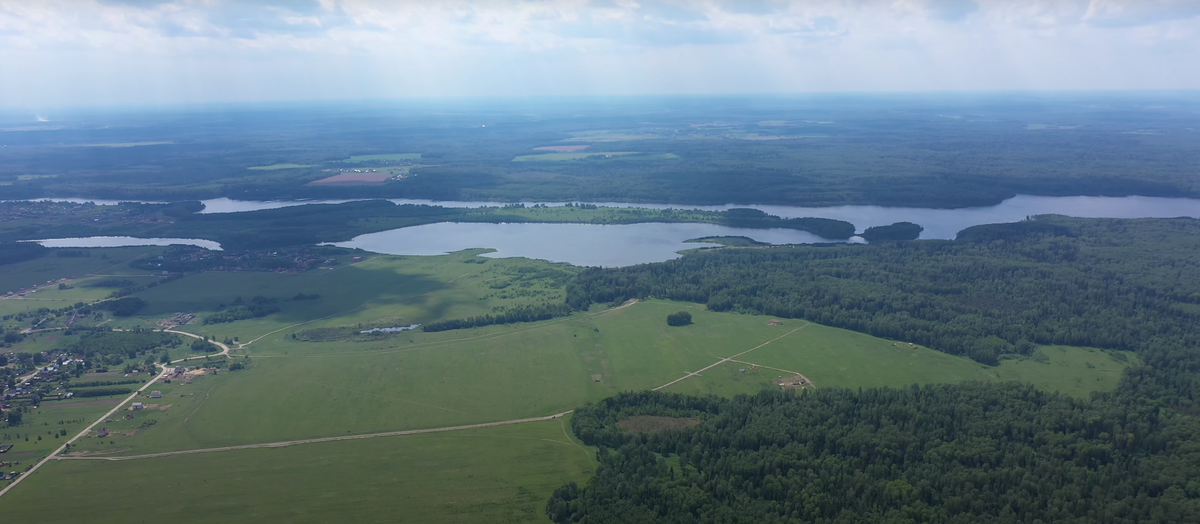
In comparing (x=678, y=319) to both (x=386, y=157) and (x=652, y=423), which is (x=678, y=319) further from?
(x=386, y=157)

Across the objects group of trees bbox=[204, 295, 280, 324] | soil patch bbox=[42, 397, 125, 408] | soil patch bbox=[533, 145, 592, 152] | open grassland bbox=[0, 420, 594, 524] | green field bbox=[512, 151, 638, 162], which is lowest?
open grassland bbox=[0, 420, 594, 524]

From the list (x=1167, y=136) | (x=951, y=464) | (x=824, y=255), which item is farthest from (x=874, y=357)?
(x=1167, y=136)

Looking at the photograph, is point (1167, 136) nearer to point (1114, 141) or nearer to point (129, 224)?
point (1114, 141)

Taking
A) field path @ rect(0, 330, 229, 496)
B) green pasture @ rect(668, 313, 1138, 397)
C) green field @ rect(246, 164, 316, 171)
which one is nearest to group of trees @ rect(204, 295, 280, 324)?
field path @ rect(0, 330, 229, 496)

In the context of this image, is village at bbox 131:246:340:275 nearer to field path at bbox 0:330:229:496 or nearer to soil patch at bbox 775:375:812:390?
field path at bbox 0:330:229:496

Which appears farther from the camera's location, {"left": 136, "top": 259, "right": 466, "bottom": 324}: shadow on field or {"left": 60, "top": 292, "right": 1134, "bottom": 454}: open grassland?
{"left": 136, "top": 259, "right": 466, "bottom": 324}: shadow on field

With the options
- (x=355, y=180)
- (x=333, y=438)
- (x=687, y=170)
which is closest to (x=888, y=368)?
(x=333, y=438)
